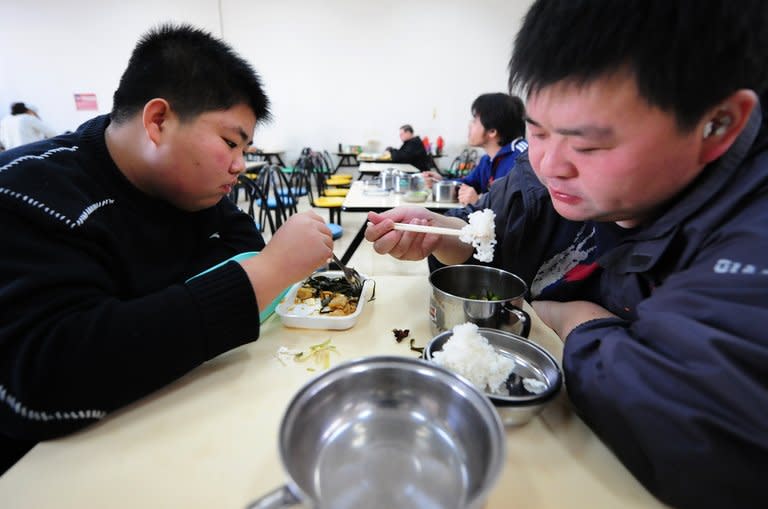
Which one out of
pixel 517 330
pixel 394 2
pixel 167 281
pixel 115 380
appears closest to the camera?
pixel 115 380

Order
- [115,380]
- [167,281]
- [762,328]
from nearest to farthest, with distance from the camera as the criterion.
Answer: [762,328] < [115,380] < [167,281]

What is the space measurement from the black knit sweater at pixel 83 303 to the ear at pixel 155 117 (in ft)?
0.42

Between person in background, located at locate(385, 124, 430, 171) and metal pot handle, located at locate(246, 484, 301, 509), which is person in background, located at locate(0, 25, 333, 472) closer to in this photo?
metal pot handle, located at locate(246, 484, 301, 509)

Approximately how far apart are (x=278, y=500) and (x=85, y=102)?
360 inches

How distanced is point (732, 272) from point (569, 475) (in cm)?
35

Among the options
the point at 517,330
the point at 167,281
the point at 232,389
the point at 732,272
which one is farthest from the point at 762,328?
the point at 167,281

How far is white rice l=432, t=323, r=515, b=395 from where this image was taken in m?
0.58

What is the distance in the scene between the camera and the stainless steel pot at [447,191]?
2842mm

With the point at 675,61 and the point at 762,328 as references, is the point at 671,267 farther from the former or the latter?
the point at 675,61

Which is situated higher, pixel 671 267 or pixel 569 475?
pixel 671 267

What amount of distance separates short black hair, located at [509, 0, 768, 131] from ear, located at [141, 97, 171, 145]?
0.84 meters

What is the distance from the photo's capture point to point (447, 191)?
9.37 ft

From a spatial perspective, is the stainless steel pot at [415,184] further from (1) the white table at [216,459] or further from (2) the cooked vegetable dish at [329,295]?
(1) the white table at [216,459]

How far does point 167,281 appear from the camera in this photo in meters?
0.94
